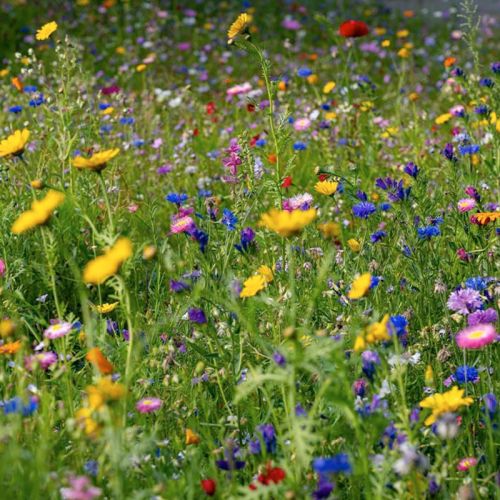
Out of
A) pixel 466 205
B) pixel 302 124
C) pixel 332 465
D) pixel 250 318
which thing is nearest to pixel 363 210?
pixel 466 205

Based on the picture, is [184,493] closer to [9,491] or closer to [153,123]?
[9,491]

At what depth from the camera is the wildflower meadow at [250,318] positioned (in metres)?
1.42

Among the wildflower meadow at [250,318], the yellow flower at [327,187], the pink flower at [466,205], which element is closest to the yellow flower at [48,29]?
the wildflower meadow at [250,318]

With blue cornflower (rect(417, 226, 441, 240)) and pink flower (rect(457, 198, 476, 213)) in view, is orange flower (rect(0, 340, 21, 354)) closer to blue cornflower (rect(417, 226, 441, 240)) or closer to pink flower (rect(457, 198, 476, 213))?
blue cornflower (rect(417, 226, 441, 240))

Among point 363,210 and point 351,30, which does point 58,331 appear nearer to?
point 363,210

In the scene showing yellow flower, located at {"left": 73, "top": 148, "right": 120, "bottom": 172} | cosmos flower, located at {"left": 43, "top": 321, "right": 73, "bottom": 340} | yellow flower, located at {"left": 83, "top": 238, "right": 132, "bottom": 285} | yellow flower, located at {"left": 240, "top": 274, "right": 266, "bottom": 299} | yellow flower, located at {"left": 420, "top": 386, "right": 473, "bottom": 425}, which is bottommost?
yellow flower, located at {"left": 420, "top": 386, "right": 473, "bottom": 425}

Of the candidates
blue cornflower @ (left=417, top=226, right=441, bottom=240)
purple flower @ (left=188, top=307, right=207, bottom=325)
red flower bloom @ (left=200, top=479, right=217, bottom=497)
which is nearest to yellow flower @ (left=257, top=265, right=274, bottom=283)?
purple flower @ (left=188, top=307, right=207, bottom=325)

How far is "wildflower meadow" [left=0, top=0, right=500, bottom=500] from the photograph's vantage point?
1.42 metres

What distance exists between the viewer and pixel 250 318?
185 centimetres

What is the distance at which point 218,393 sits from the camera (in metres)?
1.99

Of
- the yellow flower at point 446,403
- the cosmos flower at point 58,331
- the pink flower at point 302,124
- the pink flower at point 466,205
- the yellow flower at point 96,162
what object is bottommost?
the pink flower at point 302,124

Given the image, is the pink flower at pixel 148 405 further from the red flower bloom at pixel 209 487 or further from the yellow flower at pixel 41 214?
the yellow flower at pixel 41 214

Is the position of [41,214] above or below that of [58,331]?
above

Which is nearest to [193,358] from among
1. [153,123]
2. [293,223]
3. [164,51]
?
[293,223]
